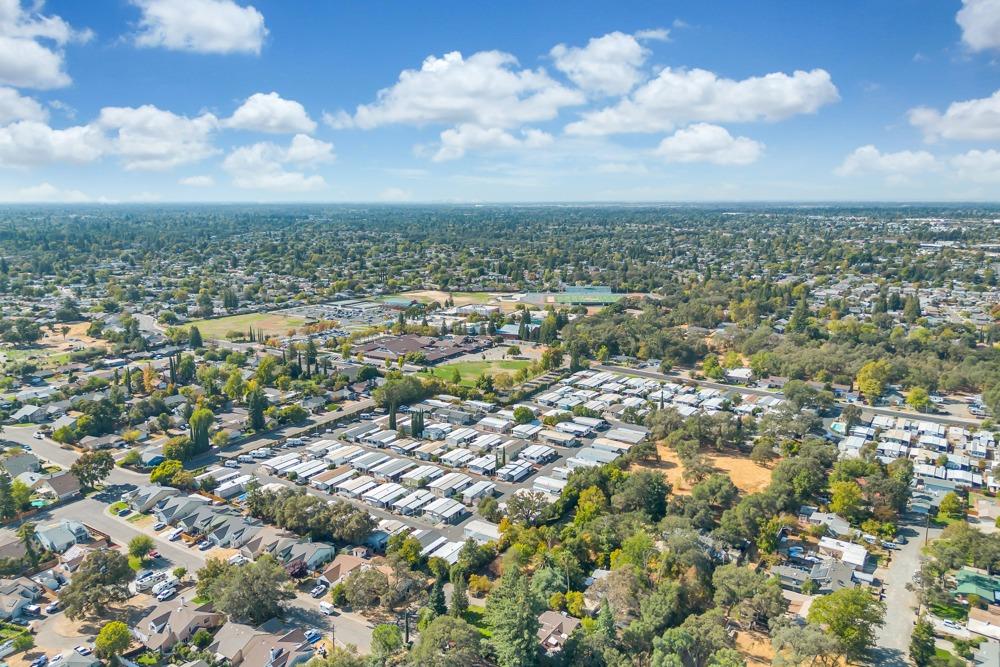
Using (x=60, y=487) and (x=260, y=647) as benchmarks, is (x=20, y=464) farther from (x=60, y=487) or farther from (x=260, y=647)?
(x=260, y=647)

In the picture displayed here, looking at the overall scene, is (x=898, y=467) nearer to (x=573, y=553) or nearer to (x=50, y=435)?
(x=573, y=553)

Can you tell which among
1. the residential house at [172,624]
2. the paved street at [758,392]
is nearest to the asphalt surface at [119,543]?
the residential house at [172,624]

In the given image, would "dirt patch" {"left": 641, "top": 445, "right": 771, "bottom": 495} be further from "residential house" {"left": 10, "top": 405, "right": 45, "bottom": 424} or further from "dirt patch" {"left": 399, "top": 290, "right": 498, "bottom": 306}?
"dirt patch" {"left": 399, "top": 290, "right": 498, "bottom": 306}

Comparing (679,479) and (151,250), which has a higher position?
(151,250)

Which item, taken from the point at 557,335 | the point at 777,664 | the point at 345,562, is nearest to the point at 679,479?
the point at 777,664

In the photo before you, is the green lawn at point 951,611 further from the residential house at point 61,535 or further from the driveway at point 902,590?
the residential house at point 61,535

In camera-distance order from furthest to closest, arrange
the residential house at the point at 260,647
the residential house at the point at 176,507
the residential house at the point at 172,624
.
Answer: the residential house at the point at 176,507 → the residential house at the point at 172,624 → the residential house at the point at 260,647

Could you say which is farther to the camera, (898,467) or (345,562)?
(898,467)
